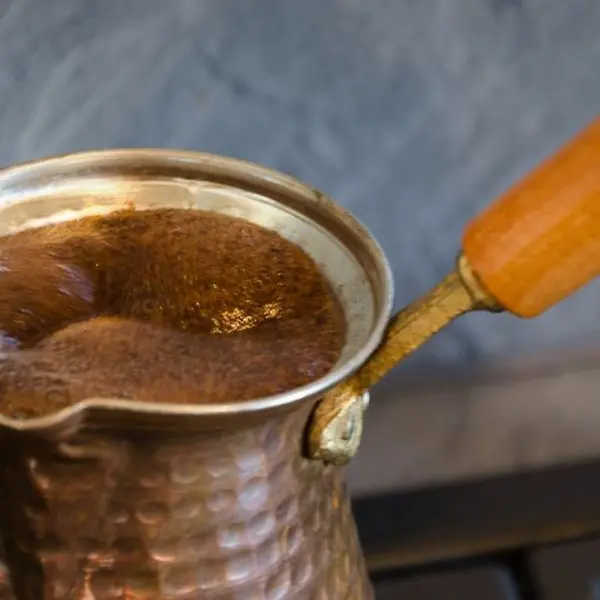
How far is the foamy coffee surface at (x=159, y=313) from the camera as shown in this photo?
34cm

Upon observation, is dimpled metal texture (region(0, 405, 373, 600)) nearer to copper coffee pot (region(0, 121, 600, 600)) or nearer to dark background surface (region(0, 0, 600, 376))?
copper coffee pot (region(0, 121, 600, 600))

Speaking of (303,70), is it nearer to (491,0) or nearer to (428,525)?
(491,0)

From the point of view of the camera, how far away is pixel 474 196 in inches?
25.5

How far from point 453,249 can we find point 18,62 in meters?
0.32

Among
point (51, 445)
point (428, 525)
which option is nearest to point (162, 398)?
point (51, 445)

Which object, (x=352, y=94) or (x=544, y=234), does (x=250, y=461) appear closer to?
(x=544, y=234)

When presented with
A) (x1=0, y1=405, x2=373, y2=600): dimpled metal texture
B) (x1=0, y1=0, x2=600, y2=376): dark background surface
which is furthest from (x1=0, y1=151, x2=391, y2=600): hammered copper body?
(x1=0, y1=0, x2=600, y2=376): dark background surface

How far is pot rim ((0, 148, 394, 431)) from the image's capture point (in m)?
0.29

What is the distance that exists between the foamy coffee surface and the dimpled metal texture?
0.02m

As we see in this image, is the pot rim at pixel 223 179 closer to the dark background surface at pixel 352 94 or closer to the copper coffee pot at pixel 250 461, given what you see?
the copper coffee pot at pixel 250 461

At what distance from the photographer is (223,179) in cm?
44

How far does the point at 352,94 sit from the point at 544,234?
32 cm

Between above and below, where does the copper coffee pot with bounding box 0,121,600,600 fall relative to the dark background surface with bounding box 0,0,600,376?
below

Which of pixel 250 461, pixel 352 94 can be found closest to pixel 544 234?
pixel 250 461
